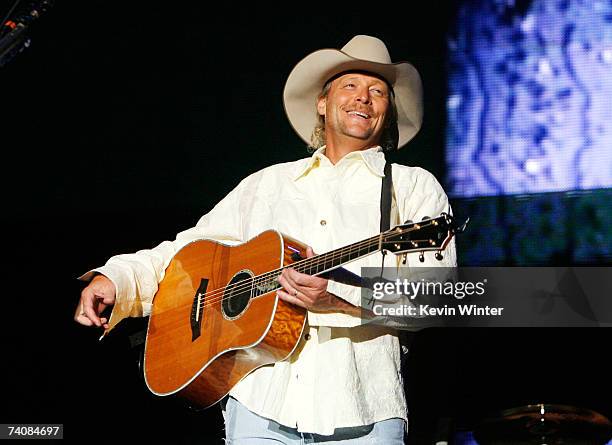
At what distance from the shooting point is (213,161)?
411 cm

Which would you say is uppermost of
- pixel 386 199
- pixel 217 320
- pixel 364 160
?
pixel 364 160

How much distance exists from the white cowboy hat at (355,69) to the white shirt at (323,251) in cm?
33

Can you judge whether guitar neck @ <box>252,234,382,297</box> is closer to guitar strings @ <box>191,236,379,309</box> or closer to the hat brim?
guitar strings @ <box>191,236,379,309</box>

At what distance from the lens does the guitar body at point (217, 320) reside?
273 cm

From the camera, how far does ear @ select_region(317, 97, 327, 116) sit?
3461 mm

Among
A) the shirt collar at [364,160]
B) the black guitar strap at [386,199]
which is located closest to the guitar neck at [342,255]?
the black guitar strap at [386,199]

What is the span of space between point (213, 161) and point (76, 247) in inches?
28.2

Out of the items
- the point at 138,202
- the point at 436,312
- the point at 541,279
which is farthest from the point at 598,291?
the point at 138,202

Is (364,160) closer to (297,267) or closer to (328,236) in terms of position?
(328,236)

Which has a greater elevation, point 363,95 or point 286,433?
point 363,95

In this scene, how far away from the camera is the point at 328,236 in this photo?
289cm

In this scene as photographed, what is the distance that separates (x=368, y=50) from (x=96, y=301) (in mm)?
1230

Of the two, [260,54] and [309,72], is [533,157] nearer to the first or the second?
[309,72]

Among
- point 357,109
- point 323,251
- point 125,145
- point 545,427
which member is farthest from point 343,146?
point 125,145
